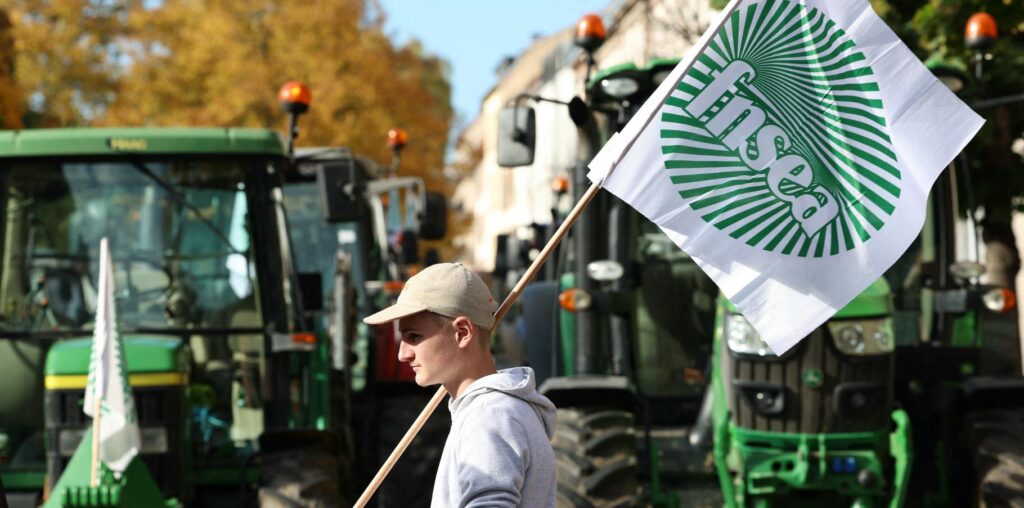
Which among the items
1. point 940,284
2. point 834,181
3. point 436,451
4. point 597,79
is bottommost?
point 436,451

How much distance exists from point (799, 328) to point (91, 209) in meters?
5.04

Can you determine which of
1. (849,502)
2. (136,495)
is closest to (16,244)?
(136,495)

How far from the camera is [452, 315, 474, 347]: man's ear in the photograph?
12.9 ft

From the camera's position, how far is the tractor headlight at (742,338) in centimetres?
778

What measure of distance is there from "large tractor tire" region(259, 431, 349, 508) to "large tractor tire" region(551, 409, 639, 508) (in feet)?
3.70

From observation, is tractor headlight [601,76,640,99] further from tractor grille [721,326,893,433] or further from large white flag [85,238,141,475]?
large white flag [85,238,141,475]

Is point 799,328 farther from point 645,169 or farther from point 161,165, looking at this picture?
point 161,165

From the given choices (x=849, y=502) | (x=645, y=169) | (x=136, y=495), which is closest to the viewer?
(x=645, y=169)

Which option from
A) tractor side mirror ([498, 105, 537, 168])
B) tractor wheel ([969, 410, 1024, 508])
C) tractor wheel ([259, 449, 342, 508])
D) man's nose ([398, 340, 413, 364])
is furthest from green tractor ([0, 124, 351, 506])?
man's nose ([398, 340, 413, 364])

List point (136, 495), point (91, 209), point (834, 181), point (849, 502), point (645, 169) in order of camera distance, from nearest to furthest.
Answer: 1. point (645, 169)
2. point (834, 181)
3. point (136, 495)
4. point (849, 502)
5. point (91, 209)

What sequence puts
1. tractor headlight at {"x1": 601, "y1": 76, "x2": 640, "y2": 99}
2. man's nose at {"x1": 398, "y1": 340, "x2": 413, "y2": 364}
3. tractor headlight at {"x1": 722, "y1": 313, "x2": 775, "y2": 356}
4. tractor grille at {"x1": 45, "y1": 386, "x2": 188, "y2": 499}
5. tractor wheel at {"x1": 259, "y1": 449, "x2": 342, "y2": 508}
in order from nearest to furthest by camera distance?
1. man's nose at {"x1": 398, "y1": 340, "x2": 413, "y2": 364}
2. tractor headlight at {"x1": 722, "y1": 313, "x2": 775, "y2": 356}
3. tractor wheel at {"x1": 259, "y1": 449, "x2": 342, "y2": 508}
4. tractor grille at {"x1": 45, "y1": 386, "x2": 188, "y2": 499}
5. tractor headlight at {"x1": 601, "y1": 76, "x2": 640, "y2": 99}

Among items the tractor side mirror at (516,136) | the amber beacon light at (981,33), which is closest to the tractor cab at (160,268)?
the tractor side mirror at (516,136)

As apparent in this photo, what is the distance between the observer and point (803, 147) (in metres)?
5.23

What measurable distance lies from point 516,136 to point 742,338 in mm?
1420
